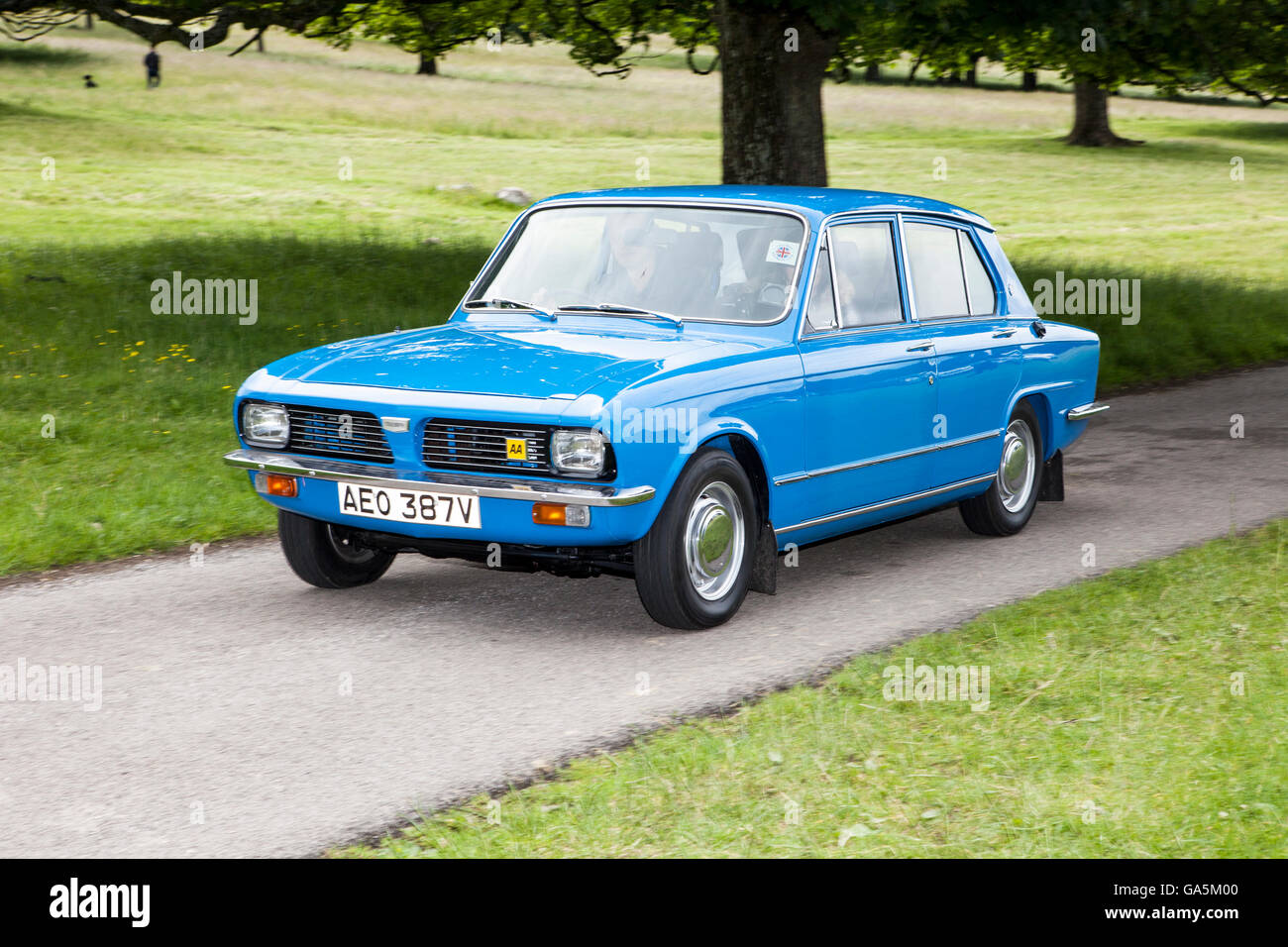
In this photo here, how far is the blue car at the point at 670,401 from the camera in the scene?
6078 mm

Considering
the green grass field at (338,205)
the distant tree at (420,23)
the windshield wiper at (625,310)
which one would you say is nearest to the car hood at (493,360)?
the windshield wiper at (625,310)

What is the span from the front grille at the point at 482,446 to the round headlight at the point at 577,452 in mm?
42

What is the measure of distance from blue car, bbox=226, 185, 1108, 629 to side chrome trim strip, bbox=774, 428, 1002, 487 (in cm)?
1

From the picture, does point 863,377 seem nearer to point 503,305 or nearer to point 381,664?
point 503,305

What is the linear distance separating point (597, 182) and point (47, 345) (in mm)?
24921

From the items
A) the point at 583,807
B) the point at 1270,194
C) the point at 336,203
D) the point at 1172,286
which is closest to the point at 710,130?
the point at 1270,194

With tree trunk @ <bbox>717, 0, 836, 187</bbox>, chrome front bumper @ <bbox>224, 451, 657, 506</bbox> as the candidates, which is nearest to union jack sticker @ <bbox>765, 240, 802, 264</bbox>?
chrome front bumper @ <bbox>224, 451, 657, 506</bbox>

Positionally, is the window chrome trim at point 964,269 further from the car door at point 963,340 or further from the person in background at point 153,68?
the person in background at point 153,68

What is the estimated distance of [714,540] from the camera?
6.46 meters

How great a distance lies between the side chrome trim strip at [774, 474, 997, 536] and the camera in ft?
22.6

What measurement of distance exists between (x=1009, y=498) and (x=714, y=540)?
2.80 m

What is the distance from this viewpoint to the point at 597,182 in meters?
37.3

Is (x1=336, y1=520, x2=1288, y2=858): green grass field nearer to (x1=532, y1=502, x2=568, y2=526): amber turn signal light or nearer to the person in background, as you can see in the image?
(x1=532, y1=502, x2=568, y2=526): amber turn signal light

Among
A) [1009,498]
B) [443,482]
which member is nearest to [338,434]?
[443,482]
